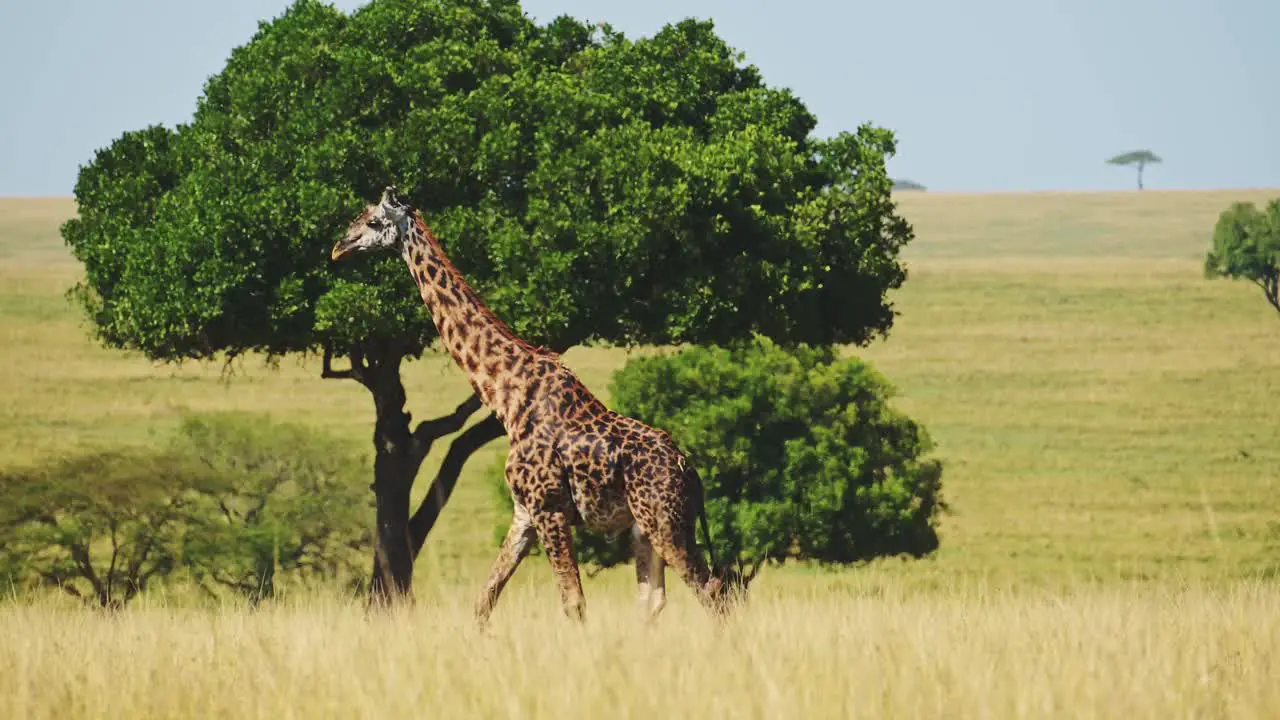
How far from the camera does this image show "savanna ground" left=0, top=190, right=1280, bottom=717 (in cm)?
1003

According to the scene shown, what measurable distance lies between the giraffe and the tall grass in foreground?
619mm

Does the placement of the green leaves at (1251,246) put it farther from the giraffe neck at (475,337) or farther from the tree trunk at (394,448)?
the giraffe neck at (475,337)

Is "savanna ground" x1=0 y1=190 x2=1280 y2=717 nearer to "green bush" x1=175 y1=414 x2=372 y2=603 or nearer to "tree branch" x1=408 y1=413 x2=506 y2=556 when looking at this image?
"green bush" x1=175 y1=414 x2=372 y2=603

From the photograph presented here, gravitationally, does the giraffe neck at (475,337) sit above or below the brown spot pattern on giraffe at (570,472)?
above

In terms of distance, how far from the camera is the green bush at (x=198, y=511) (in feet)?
108

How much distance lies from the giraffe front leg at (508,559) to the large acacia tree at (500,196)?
7.42 meters

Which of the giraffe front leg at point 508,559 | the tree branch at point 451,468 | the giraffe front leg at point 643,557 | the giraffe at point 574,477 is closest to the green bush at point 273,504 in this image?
the tree branch at point 451,468

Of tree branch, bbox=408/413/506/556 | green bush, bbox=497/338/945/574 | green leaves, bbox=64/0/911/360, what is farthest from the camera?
green bush, bbox=497/338/945/574

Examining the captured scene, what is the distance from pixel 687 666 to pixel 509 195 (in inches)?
559

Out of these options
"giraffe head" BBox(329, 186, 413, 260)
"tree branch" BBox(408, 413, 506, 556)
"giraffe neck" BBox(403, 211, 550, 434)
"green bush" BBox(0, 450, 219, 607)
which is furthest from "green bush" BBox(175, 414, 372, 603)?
"giraffe neck" BBox(403, 211, 550, 434)

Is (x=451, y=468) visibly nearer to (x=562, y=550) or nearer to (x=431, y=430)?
(x=431, y=430)

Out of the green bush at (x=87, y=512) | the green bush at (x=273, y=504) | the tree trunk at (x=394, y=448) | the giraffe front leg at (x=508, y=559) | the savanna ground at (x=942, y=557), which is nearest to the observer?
the savanna ground at (x=942, y=557)

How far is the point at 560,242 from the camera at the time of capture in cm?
2233

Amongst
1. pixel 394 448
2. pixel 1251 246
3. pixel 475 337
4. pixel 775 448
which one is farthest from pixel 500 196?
pixel 1251 246
